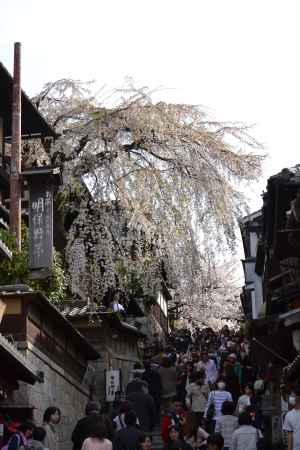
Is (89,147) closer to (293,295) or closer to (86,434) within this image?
(293,295)

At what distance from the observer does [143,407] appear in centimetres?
1466

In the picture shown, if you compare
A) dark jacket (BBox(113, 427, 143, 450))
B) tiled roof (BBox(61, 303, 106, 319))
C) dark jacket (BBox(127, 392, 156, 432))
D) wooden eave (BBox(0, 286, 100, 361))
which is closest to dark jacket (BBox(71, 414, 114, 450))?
dark jacket (BBox(113, 427, 143, 450))

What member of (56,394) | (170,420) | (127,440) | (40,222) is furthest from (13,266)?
(127,440)

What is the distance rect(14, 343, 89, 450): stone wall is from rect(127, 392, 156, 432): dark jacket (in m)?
1.94

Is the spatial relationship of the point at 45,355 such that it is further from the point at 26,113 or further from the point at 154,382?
the point at 26,113

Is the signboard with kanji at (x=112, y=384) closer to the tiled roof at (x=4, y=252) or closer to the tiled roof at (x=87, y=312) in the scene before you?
the tiled roof at (x=87, y=312)

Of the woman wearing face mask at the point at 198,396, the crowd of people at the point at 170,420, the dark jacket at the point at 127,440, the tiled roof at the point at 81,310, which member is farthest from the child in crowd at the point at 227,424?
the tiled roof at the point at 81,310

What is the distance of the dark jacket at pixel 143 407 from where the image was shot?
47.9 ft

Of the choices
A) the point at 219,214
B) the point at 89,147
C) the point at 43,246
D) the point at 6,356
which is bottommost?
the point at 6,356

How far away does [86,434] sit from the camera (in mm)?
11852

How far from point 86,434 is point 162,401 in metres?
9.06

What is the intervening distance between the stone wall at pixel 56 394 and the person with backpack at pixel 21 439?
141 inches

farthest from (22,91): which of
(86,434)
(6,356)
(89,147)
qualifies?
(86,434)

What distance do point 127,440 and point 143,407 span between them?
3.08m
